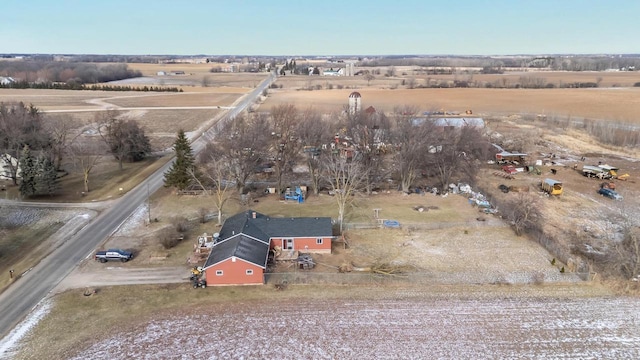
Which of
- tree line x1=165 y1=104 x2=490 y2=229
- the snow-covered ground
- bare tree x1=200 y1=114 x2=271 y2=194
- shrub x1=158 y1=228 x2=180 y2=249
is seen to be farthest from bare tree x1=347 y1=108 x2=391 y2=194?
the snow-covered ground

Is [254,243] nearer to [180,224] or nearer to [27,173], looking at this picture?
[180,224]

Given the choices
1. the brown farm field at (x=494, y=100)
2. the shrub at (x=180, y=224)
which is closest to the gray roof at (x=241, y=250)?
the shrub at (x=180, y=224)

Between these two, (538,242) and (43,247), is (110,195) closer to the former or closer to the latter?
(43,247)

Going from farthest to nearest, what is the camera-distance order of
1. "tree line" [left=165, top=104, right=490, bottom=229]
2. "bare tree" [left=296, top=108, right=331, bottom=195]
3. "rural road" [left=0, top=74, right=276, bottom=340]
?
1. "bare tree" [left=296, top=108, right=331, bottom=195]
2. "tree line" [left=165, top=104, right=490, bottom=229]
3. "rural road" [left=0, top=74, right=276, bottom=340]

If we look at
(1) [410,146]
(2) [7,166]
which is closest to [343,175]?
(1) [410,146]

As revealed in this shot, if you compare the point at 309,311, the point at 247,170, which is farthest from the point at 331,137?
the point at 309,311

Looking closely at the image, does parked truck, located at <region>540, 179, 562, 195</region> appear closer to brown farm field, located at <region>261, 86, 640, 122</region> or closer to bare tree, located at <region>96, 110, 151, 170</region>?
brown farm field, located at <region>261, 86, 640, 122</region>

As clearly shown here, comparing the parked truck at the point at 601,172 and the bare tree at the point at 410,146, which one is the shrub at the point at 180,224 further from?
the parked truck at the point at 601,172
